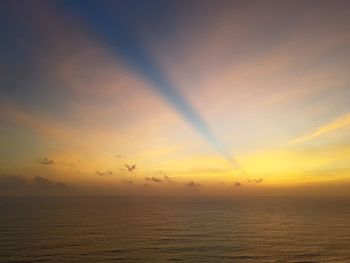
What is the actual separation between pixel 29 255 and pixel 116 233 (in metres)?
38.0

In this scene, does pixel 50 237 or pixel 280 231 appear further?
pixel 280 231

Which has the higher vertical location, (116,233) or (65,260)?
(116,233)

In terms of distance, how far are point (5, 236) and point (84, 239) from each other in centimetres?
2333

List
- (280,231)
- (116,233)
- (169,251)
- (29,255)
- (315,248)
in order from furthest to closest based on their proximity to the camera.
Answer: (280,231), (116,233), (315,248), (169,251), (29,255)

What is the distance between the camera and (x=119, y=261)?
71.6 m

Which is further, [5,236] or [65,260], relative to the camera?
[5,236]

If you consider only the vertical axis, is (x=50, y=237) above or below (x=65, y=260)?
above

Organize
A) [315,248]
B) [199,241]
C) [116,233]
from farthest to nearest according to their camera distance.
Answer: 1. [116,233]
2. [199,241]
3. [315,248]

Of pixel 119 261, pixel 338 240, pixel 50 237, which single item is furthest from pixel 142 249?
pixel 338 240

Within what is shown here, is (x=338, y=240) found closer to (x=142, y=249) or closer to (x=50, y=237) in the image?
(x=142, y=249)

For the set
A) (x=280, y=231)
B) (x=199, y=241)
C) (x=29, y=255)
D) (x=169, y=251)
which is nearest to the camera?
(x=29, y=255)

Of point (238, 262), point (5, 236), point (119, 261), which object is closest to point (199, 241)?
point (238, 262)

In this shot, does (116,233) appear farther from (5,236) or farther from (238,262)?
(238,262)

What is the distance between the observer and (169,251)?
81.8 metres
